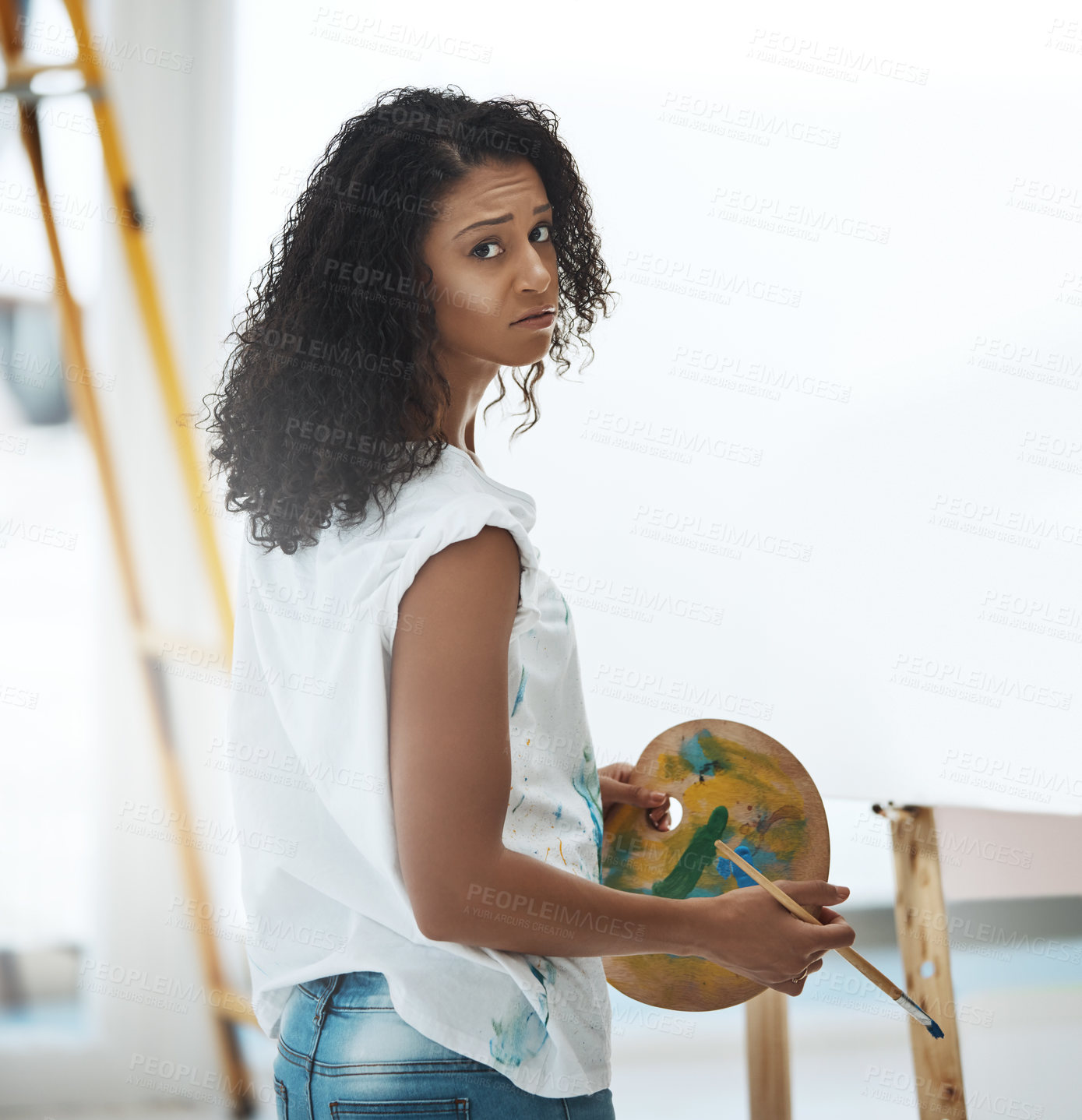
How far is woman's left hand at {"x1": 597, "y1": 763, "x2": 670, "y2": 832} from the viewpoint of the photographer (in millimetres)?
1040

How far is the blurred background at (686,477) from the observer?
1570 millimetres

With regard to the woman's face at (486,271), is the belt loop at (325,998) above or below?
below

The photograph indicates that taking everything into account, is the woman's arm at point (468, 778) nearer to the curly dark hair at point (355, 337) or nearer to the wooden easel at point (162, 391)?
the curly dark hair at point (355, 337)

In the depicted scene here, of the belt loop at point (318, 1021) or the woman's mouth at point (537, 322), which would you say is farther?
the woman's mouth at point (537, 322)

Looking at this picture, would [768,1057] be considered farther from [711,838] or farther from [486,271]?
[486,271]

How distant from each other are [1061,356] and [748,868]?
110cm

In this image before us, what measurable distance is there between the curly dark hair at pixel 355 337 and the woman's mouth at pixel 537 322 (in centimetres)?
7

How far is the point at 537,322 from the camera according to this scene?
849 mm

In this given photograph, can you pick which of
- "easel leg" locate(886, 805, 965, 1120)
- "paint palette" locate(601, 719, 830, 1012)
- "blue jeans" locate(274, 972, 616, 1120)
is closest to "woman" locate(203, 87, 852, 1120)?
"blue jeans" locate(274, 972, 616, 1120)

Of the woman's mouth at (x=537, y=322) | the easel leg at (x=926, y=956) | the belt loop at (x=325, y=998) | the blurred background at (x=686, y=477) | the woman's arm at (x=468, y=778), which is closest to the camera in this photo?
the woman's arm at (x=468, y=778)

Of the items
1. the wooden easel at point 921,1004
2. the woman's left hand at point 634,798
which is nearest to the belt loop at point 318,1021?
the woman's left hand at point 634,798

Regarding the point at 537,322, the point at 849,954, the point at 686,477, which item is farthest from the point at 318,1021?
the point at 686,477

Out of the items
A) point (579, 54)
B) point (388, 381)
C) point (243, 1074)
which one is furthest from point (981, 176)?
point (243, 1074)

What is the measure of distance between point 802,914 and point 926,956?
2.25ft
